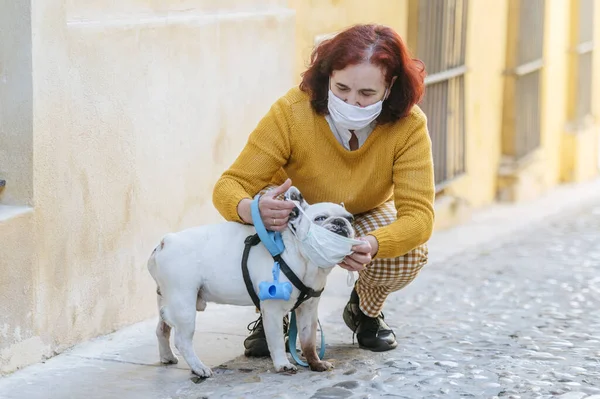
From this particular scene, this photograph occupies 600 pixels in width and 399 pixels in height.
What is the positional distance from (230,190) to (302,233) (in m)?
0.42

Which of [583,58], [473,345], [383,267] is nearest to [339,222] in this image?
[383,267]

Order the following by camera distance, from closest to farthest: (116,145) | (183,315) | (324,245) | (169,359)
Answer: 1. (324,245)
2. (183,315)
3. (169,359)
4. (116,145)

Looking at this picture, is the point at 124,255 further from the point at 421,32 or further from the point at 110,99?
the point at 421,32

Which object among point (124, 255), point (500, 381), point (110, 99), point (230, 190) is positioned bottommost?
point (500, 381)

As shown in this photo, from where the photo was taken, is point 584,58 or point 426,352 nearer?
point 426,352

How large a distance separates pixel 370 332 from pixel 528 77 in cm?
735

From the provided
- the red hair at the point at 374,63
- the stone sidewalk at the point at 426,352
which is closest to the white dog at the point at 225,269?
the stone sidewalk at the point at 426,352

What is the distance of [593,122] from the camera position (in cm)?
1416

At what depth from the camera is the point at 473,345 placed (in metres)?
4.66

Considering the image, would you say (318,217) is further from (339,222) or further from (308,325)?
(308,325)

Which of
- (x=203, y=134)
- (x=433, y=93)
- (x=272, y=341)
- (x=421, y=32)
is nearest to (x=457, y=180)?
(x=433, y=93)

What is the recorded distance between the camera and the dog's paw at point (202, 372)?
155 inches

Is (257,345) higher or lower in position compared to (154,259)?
lower

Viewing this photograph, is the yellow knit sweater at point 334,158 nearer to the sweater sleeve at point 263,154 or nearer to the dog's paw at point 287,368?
the sweater sleeve at point 263,154
